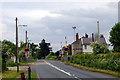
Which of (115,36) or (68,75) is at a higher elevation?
(115,36)

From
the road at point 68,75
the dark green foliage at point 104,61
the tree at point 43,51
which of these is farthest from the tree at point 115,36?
the tree at point 43,51

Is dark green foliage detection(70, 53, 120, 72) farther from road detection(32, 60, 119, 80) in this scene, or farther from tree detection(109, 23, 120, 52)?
tree detection(109, 23, 120, 52)

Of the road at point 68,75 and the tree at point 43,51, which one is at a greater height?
the tree at point 43,51

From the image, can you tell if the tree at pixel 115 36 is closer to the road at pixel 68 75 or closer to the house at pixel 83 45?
the house at pixel 83 45

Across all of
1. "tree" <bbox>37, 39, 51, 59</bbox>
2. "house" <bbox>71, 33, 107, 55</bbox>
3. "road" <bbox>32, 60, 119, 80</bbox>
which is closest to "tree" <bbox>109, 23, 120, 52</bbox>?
"house" <bbox>71, 33, 107, 55</bbox>

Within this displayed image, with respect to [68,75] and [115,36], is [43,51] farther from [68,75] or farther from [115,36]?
[68,75]

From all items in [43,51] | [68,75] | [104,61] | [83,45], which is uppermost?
[83,45]

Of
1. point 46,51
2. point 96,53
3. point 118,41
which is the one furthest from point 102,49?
point 46,51

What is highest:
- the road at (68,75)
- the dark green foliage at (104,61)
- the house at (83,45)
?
the house at (83,45)

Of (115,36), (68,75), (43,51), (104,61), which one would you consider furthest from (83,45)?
(43,51)

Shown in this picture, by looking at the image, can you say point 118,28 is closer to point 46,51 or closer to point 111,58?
point 111,58

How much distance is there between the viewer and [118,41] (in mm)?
64250

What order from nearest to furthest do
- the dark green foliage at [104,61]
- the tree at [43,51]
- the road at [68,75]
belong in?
1. the road at [68,75]
2. the dark green foliage at [104,61]
3. the tree at [43,51]

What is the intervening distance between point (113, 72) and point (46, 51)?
133945 millimetres
